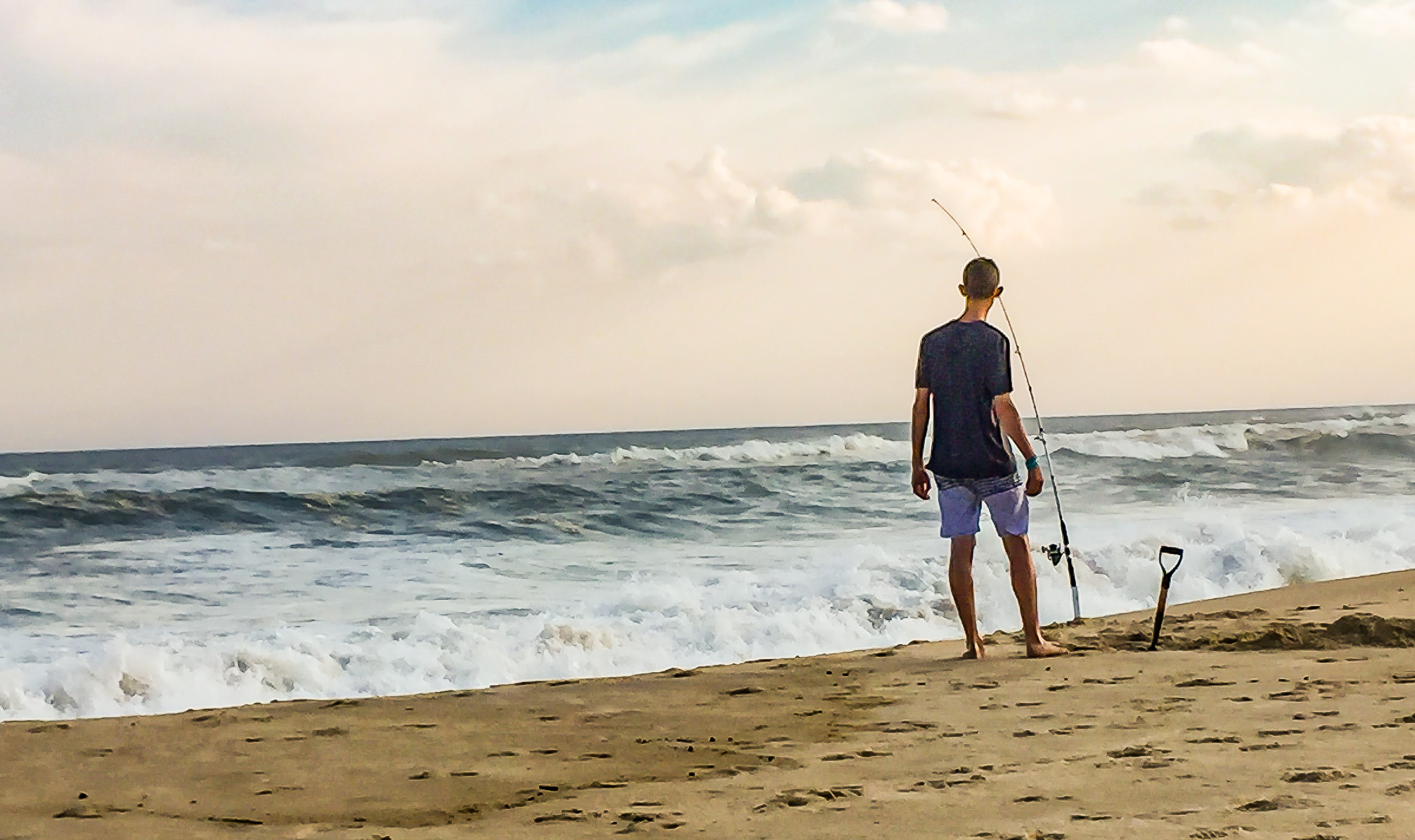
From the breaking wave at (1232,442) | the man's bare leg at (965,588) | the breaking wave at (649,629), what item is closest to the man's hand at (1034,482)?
the man's bare leg at (965,588)

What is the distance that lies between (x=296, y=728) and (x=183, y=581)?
23.8 ft

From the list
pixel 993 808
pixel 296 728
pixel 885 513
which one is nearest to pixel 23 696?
pixel 296 728

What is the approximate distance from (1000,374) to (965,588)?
2.78ft

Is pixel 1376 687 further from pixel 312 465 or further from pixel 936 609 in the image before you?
pixel 312 465

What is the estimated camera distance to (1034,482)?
4691mm

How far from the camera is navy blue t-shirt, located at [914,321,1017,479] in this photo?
4.81m

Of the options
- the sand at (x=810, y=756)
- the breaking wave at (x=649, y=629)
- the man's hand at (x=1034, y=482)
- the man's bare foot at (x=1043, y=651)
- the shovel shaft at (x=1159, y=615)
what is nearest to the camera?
the sand at (x=810, y=756)

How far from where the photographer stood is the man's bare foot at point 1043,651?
4914mm

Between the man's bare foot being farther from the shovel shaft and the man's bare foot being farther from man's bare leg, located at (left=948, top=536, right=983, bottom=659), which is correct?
the shovel shaft

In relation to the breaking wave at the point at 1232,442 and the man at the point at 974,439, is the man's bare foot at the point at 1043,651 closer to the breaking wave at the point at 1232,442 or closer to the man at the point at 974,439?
the man at the point at 974,439

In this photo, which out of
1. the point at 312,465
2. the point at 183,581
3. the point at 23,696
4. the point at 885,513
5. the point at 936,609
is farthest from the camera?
the point at 312,465

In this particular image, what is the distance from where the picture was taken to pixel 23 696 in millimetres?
6406

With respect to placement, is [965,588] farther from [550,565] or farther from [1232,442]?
[1232,442]

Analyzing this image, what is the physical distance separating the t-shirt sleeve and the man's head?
8.1 inches
